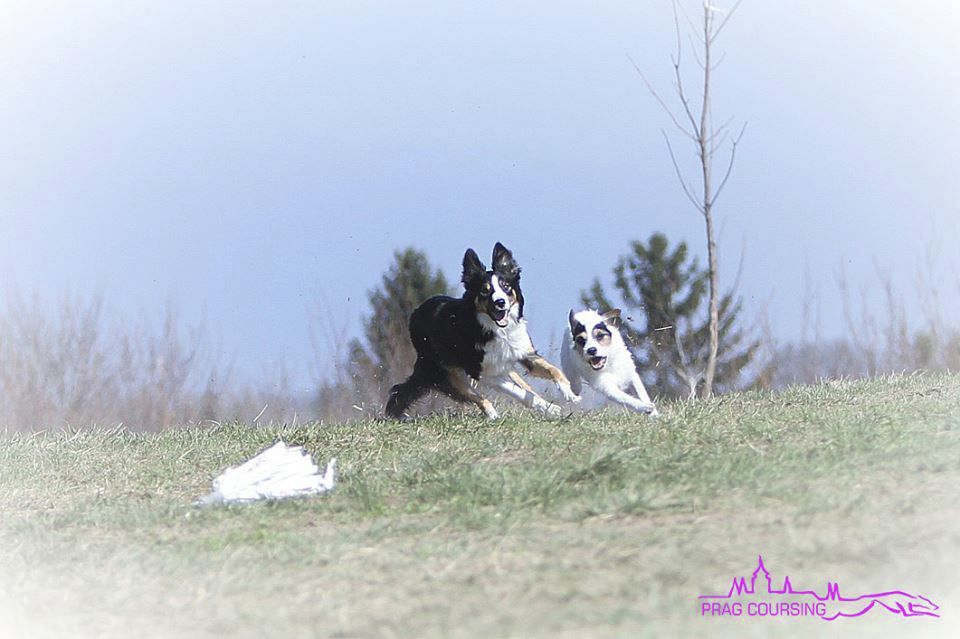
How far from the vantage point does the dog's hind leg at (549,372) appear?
8.95 meters

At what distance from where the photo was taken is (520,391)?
30.8 feet

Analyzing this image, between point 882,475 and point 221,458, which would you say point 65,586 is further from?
point 882,475

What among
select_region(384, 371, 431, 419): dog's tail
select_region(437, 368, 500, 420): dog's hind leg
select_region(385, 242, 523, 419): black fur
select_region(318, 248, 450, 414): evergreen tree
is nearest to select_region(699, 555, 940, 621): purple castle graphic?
select_region(385, 242, 523, 419): black fur

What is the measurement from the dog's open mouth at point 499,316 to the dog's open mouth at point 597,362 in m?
0.79

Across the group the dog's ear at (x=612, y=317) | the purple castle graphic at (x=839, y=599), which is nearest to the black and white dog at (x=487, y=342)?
the dog's ear at (x=612, y=317)

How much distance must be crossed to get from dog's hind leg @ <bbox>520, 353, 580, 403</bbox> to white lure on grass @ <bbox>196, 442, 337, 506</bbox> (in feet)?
9.01

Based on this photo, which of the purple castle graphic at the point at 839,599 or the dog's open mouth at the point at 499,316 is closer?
the purple castle graphic at the point at 839,599

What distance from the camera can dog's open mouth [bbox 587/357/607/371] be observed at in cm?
902

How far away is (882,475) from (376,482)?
272 cm

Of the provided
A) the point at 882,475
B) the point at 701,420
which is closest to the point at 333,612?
the point at 882,475

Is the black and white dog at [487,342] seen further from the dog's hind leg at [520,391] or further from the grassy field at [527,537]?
the grassy field at [527,537]

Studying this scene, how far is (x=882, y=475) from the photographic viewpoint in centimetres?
518

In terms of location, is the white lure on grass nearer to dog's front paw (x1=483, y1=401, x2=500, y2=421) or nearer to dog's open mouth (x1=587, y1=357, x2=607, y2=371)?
dog's front paw (x1=483, y1=401, x2=500, y2=421)

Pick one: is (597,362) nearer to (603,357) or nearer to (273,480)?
(603,357)
